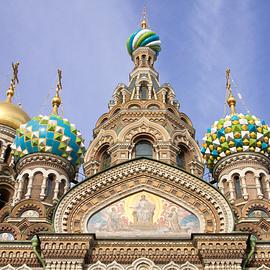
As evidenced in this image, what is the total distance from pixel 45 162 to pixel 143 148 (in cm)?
255

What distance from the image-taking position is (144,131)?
14539 millimetres

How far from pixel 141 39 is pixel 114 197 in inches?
366

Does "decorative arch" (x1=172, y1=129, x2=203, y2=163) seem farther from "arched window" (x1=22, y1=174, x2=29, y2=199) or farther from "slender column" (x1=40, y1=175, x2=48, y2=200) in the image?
"arched window" (x1=22, y1=174, x2=29, y2=199)

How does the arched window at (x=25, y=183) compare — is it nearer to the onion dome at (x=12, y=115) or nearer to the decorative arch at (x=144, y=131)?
the decorative arch at (x=144, y=131)

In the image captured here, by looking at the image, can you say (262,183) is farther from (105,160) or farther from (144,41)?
(144,41)

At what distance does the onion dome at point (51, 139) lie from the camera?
554 inches

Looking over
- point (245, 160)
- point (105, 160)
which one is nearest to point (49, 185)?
point (105, 160)

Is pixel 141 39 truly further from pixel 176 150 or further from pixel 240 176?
pixel 240 176

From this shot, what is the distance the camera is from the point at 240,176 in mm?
13789

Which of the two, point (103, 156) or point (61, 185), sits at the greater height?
point (103, 156)

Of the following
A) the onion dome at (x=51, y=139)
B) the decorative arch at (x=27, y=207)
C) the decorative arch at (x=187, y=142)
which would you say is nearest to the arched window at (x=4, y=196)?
the onion dome at (x=51, y=139)

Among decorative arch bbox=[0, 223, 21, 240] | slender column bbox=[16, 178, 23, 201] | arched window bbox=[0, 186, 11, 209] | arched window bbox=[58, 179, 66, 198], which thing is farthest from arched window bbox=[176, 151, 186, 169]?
arched window bbox=[0, 186, 11, 209]

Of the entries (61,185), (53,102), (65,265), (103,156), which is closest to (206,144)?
(103,156)

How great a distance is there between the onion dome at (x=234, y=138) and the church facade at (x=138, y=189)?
0.03m
